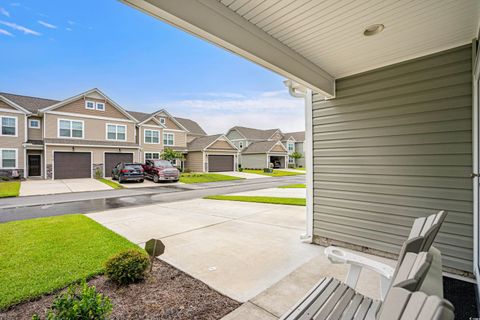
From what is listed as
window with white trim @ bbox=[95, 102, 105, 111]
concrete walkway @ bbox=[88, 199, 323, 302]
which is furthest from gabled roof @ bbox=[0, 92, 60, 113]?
concrete walkway @ bbox=[88, 199, 323, 302]

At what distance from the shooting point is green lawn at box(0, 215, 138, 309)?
282cm

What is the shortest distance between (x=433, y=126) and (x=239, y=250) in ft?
11.0

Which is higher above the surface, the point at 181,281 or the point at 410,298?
the point at 410,298

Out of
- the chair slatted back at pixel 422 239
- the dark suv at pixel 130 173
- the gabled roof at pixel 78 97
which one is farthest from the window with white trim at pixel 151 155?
the chair slatted back at pixel 422 239

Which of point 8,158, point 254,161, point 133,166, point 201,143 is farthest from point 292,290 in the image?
point 254,161

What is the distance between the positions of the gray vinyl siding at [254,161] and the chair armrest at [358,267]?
1181 inches

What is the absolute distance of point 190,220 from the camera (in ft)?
20.2

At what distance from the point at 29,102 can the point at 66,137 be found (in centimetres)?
522

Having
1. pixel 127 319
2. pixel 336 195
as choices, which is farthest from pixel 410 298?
pixel 336 195

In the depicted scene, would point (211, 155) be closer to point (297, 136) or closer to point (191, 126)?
point (191, 126)

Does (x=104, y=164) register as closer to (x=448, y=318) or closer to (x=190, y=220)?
(x=190, y=220)

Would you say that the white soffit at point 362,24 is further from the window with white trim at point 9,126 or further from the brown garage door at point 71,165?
the window with white trim at point 9,126

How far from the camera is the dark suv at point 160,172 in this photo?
668 inches

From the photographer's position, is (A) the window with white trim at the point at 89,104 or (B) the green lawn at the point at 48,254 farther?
(A) the window with white trim at the point at 89,104
